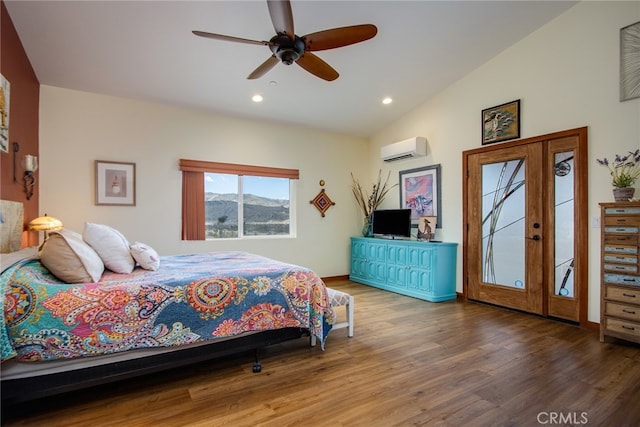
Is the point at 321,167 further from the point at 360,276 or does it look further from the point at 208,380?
the point at 208,380

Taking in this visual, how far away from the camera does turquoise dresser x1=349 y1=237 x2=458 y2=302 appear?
4.37 m

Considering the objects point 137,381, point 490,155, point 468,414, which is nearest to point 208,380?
point 137,381

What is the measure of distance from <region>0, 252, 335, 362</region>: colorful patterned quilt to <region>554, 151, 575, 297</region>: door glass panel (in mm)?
2707

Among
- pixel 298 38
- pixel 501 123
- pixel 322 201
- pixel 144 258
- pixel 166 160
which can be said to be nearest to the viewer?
pixel 298 38

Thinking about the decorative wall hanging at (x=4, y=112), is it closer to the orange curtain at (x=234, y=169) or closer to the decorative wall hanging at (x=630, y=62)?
the orange curtain at (x=234, y=169)

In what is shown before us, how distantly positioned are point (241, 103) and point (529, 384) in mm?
4400

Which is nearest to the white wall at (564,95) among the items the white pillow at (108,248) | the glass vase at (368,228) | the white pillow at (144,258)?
the glass vase at (368,228)

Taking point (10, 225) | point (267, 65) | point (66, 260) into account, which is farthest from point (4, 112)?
point (267, 65)

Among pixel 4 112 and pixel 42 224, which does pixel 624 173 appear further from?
pixel 42 224

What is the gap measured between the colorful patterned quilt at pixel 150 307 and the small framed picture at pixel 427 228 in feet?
8.75

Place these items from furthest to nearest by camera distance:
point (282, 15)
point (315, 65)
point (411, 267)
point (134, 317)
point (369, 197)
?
point (369, 197) → point (411, 267) → point (315, 65) → point (282, 15) → point (134, 317)

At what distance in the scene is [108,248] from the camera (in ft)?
7.95

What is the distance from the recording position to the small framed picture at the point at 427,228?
15.7 ft

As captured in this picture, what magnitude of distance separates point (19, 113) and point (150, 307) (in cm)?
275
